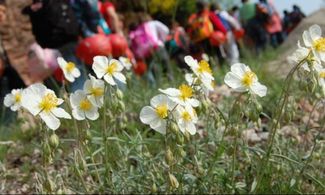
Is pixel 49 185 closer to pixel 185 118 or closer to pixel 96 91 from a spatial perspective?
pixel 96 91

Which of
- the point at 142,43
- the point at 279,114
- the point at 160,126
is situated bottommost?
the point at 142,43

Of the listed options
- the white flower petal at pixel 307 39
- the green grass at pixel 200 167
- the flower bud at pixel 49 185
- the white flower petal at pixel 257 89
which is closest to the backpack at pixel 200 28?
the green grass at pixel 200 167

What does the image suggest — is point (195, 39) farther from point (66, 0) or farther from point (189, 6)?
point (189, 6)

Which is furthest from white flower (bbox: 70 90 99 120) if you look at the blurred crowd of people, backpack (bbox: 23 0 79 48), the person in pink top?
the person in pink top

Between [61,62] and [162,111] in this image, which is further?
[61,62]

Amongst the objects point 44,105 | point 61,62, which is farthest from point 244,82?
point 61,62

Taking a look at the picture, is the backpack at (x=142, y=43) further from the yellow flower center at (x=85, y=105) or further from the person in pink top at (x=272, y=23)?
the yellow flower center at (x=85, y=105)
